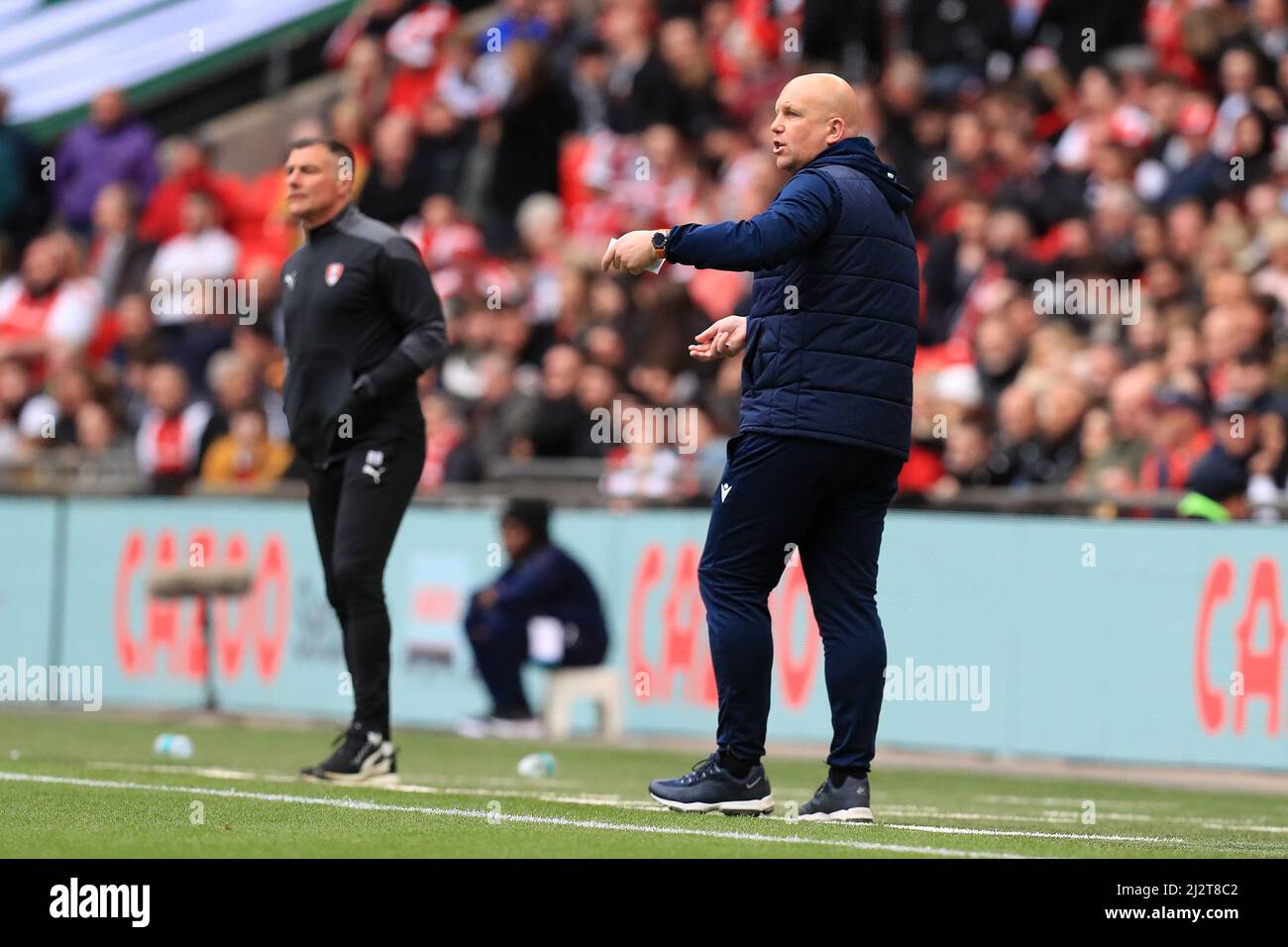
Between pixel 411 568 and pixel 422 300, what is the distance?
715cm

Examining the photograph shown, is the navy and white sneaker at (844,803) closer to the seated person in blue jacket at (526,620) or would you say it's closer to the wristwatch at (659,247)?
the wristwatch at (659,247)

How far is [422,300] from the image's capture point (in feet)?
34.0

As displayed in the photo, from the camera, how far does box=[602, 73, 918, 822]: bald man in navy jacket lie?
328 inches

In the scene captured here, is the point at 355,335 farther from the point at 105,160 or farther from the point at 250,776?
the point at 105,160

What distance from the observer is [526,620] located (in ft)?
53.9

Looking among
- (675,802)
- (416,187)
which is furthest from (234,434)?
(675,802)

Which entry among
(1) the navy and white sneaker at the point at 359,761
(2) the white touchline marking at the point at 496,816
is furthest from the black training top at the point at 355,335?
(2) the white touchline marking at the point at 496,816

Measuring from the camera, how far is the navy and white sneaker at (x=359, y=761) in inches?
396

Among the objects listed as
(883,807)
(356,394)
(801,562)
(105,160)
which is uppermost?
(105,160)

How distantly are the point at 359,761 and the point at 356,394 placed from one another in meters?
1.47

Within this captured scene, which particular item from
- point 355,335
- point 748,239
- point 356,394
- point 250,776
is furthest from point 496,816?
point 355,335

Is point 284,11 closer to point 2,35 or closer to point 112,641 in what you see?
point 2,35

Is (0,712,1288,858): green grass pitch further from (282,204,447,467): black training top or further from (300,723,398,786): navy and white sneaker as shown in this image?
(282,204,447,467): black training top
